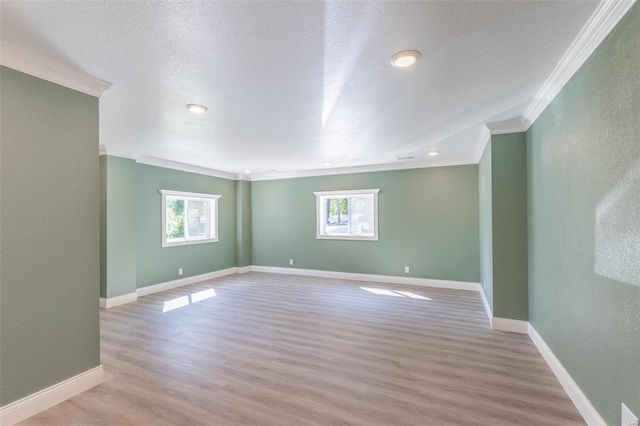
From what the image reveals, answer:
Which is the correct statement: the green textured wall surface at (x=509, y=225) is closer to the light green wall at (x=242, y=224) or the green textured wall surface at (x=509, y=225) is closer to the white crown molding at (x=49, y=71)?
the white crown molding at (x=49, y=71)

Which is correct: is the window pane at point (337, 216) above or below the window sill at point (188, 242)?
above

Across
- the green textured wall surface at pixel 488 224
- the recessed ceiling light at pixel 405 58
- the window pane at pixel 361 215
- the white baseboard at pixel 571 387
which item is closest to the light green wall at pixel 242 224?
the window pane at pixel 361 215

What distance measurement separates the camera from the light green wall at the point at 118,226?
14.8 ft

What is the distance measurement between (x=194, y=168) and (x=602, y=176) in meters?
6.18

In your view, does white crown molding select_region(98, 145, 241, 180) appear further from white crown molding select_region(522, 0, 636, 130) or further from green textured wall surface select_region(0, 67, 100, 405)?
white crown molding select_region(522, 0, 636, 130)

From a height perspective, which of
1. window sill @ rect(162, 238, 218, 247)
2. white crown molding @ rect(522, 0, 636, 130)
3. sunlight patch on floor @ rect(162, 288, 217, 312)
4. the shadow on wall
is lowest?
sunlight patch on floor @ rect(162, 288, 217, 312)

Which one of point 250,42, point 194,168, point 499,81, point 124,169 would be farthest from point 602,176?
point 194,168

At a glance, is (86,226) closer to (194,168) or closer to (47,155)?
(47,155)

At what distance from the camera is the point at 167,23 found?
64.1 inches

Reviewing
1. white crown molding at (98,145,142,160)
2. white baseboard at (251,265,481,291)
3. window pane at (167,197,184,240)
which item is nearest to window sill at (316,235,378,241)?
white baseboard at (251,265,481,291)

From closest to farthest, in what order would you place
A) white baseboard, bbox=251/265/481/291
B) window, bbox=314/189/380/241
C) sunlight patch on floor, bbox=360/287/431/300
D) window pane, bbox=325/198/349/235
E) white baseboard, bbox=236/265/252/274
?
sunlight patch on floor, bbox=360/287/431/300
white baseboard, bbox=251/265/481/291
window, bbox=314/189/380/241
window pane, bbox=325/198/349/235
white baseboard, bbox=236/265/252/274

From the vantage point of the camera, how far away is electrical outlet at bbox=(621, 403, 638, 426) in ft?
4.75

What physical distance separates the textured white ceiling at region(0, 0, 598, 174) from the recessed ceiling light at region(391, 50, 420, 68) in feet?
0.16

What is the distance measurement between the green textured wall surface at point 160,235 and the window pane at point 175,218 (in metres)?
0.28
